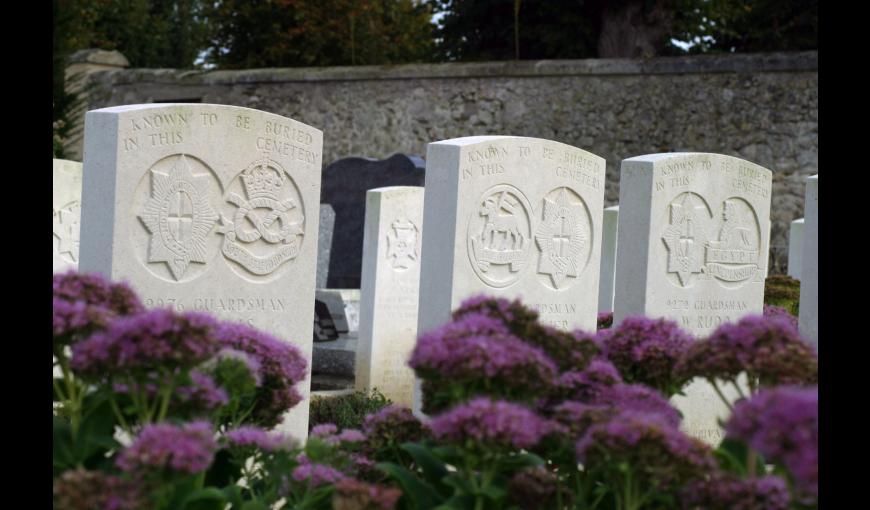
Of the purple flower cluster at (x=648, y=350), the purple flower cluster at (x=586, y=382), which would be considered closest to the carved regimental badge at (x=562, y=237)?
the purple flower cluster at (x=648, y=350)

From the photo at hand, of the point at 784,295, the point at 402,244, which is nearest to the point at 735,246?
the point at 402,244

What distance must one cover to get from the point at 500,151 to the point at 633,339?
10.2 ft

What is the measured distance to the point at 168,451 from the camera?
6.41 ft

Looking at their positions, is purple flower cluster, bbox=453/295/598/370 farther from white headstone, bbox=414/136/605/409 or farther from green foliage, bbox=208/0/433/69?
green foliage, bbox=208/0/433/69

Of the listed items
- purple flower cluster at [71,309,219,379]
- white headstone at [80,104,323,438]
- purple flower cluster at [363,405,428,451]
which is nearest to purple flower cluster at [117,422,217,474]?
purple flower cluster at [71,309,219,379]

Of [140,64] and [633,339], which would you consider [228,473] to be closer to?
[633,339]

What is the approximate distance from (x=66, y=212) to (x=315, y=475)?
6.00 meters

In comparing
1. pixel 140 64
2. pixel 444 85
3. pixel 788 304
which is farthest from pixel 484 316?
pixel 140 64

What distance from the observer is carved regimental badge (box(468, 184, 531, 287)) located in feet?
19.1

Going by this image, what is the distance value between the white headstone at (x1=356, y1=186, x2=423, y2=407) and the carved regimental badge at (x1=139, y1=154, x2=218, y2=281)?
3448 mm

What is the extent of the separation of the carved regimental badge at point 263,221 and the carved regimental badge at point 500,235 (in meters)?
0.93

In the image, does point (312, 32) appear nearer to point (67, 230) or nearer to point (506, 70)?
point (506, 70)

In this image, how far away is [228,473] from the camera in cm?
272

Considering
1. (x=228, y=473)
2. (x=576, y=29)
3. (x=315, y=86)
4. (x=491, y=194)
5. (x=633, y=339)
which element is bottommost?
(x=228, y=473)
